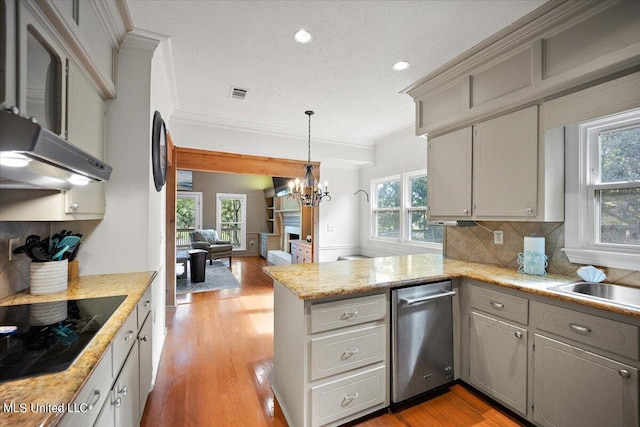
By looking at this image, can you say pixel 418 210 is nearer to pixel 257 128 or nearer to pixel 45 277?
pixel 257 128

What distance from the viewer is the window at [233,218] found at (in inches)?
352

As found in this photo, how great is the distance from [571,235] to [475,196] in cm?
67

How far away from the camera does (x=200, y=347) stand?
9.18 feet

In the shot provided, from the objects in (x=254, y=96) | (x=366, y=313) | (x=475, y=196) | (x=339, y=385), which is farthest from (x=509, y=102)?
(x=254, y=96)

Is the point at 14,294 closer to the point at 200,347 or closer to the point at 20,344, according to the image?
the point at 20,344

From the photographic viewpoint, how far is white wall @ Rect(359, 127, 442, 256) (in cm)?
406

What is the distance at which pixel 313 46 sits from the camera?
2.18 meters

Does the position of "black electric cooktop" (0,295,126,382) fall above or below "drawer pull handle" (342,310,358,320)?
above

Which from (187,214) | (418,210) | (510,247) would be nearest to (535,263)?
(510,247)

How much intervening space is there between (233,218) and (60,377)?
339 inches

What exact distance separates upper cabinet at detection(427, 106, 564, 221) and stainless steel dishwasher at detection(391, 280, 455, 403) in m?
0.71

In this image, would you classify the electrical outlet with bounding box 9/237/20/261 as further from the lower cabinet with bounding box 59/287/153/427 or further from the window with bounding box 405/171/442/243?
the window with bounding box 405/171/442/243

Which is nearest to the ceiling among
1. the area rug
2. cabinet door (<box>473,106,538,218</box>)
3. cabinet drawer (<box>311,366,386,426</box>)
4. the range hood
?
cabinet door (<box>473,106,538,218</box>)

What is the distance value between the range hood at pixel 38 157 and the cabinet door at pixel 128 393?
0.90 meters
